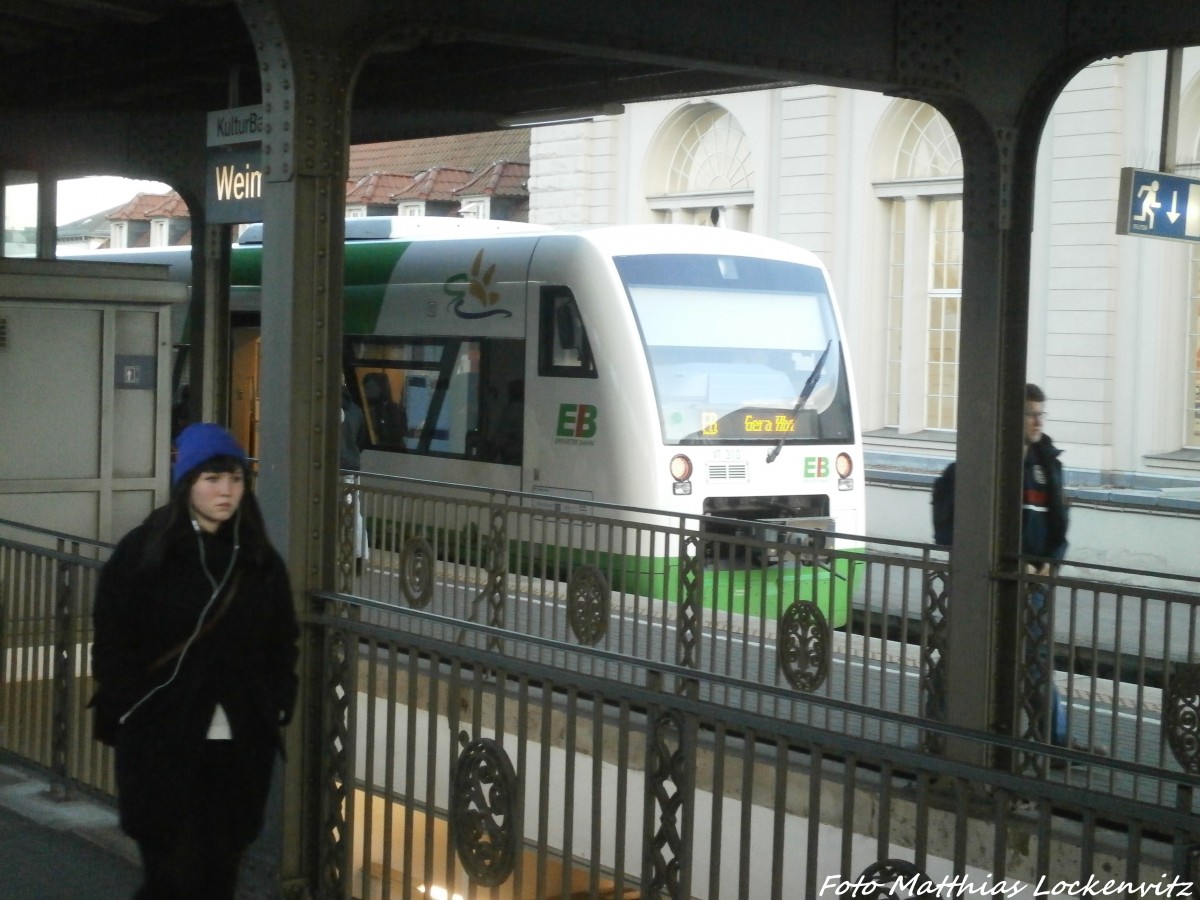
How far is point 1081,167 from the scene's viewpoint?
19734 mm

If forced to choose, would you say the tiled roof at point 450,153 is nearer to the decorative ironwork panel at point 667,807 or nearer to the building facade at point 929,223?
the building facade at point 929,223

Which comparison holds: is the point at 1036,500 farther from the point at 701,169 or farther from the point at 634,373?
the point at 701,169

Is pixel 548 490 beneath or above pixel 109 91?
beneath

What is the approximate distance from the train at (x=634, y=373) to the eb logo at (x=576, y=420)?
1 centimetres

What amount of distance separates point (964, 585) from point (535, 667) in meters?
3.38

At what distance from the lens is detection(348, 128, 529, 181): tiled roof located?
37.3 meters

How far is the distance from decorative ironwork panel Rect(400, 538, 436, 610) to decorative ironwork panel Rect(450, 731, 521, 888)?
534cm

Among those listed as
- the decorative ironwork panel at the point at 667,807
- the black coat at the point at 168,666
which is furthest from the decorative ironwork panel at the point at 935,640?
the black coat at the point at 168,666

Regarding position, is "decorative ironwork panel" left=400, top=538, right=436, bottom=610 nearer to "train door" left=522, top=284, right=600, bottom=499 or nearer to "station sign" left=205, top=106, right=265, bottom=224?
"train door" left=522, top=284, right=600, bottom=499

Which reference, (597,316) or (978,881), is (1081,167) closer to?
(597,316)

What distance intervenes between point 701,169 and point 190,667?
856 inches

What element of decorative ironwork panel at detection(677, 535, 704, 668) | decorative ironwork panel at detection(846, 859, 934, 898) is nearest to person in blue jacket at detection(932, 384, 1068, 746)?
decorative ironwork panel at detection(677, 535, 704, 668)

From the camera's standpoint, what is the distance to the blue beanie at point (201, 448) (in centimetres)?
433

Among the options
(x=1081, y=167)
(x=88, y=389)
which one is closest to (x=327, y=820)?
(x=88, y=389)
